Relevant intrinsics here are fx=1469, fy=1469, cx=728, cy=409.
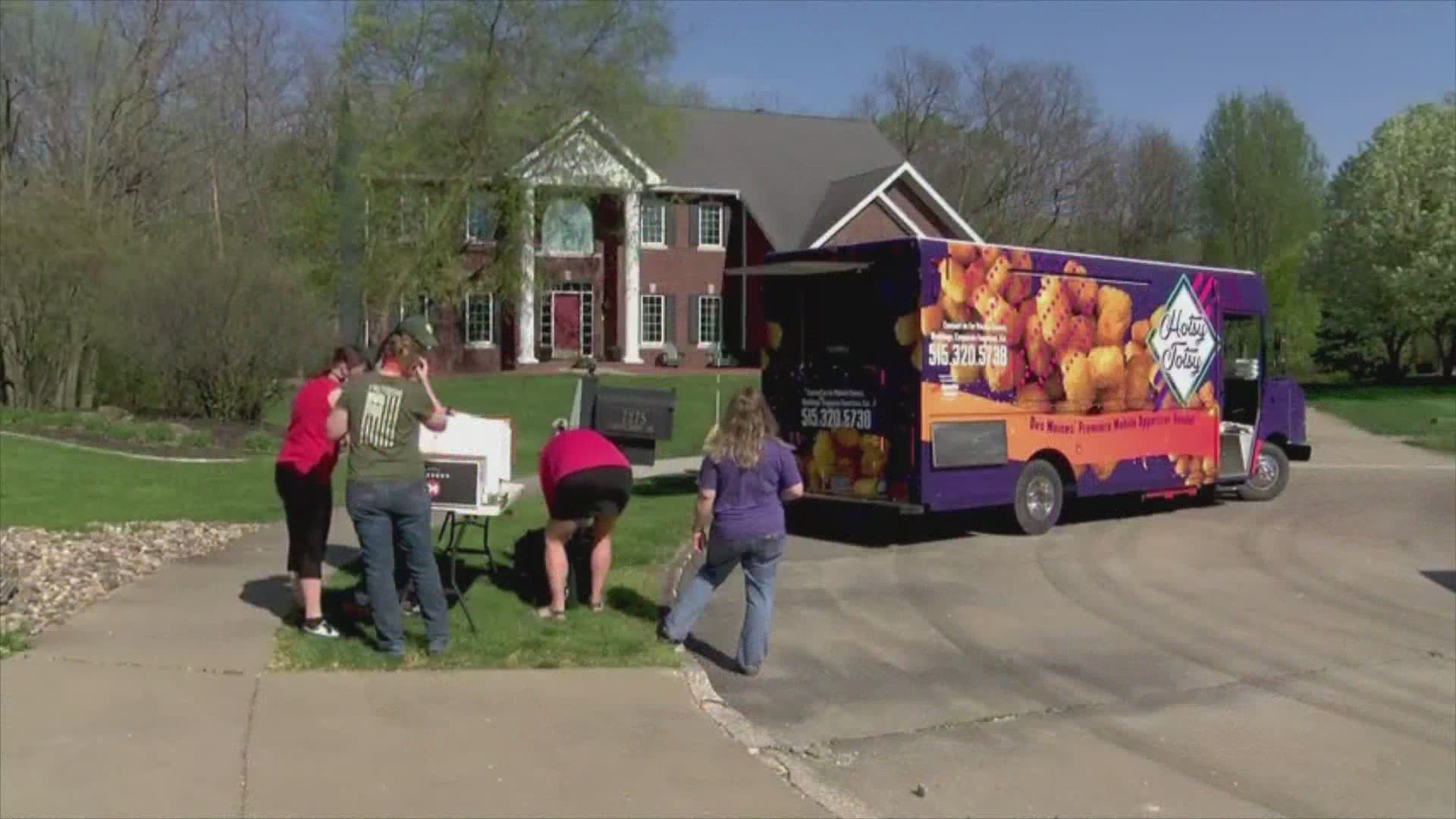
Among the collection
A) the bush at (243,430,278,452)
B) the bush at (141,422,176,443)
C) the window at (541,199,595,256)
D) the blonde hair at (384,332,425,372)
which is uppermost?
the window at (541,199,595,256)

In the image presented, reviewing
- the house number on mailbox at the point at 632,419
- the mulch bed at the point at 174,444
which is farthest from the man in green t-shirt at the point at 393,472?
the mulch bed at the point at 174,444

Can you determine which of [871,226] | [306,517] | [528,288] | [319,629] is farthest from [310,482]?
[871,226]

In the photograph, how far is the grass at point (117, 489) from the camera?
14219 mm

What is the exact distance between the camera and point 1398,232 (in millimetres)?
48281

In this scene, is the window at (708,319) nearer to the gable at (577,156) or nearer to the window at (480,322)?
the gable at (577,156)

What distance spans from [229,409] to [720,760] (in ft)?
62.2

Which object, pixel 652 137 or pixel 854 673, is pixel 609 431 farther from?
pixel 652 137

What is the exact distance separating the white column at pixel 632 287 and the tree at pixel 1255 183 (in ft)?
125

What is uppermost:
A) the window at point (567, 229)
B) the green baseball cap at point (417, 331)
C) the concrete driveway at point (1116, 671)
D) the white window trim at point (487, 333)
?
the window at point (567, 229)

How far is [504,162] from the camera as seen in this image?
4234cm

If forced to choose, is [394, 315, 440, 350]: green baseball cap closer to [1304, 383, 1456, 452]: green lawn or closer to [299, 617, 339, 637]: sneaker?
[299, 617, 339, 637]: sneaker

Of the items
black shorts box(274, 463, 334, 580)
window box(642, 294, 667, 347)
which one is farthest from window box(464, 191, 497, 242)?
black shorts box(274, 463, 334, 580)

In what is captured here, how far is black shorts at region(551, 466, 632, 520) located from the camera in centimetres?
911

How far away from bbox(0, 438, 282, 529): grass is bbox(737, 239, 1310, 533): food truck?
5625 mm
